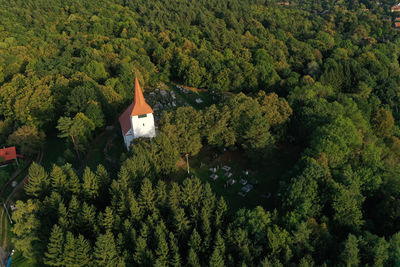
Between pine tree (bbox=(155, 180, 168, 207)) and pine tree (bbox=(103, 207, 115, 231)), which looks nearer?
pine tree (bbox=(103, 207, 115, 231))

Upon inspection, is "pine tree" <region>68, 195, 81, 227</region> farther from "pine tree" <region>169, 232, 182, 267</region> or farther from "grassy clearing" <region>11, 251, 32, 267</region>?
"pine tree" <region>169, 232, 182, 267</region>

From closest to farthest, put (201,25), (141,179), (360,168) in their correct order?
(141,179)
(360,168)
(201,25)

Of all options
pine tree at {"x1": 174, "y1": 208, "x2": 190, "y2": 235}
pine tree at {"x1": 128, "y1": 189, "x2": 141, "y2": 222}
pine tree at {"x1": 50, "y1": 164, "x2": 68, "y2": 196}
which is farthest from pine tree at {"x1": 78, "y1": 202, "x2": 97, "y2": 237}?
pine tree at {"x1": 174, "y1": 208, "x2": 190, "y2": 235}

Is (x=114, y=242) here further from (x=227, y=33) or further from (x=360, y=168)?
(x=227, y=33)

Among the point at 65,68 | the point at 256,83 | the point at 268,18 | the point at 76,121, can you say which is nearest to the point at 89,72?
the point at 65,68

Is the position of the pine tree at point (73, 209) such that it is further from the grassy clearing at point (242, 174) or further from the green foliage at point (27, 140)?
the green foliage at point (27, 140)

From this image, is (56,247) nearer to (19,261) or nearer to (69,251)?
(69,251)

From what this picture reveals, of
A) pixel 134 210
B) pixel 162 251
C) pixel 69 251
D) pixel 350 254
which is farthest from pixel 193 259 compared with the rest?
pixel 350 254
